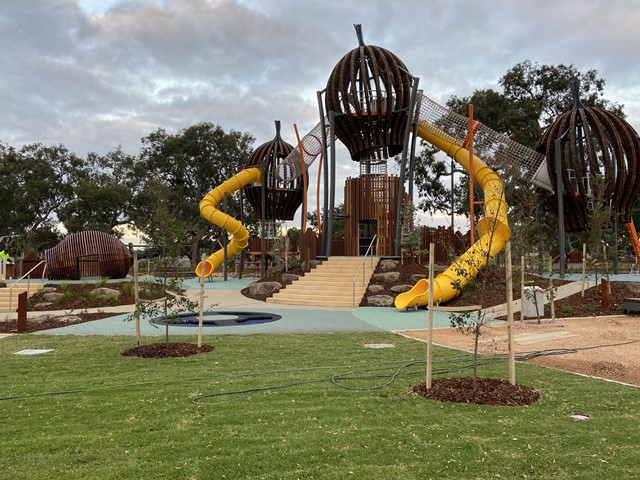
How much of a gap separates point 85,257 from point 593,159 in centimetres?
2571

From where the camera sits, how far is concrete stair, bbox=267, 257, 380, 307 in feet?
60.0

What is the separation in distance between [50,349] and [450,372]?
7483 mm

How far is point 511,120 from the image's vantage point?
119 ft

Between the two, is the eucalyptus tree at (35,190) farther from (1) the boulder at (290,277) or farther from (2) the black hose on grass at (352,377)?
(2) the black hose on grass at (352,377)

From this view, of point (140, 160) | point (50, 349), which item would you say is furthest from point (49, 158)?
point (50, 349)

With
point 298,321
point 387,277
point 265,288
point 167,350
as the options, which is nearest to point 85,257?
point 265,288

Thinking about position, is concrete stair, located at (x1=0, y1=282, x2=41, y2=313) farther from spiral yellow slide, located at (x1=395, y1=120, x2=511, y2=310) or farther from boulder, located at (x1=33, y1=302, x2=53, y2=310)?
spiral yellow slide, located at (x1=395, y1=120, x2=511, y2=310)

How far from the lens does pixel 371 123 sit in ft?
78.5

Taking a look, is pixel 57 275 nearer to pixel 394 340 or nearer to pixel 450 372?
pixel 394 340

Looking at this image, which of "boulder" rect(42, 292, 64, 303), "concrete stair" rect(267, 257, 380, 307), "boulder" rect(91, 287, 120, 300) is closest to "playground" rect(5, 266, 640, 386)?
"boulder" rect(91, 287, 120, 300)

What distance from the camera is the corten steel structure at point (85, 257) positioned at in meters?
25.1

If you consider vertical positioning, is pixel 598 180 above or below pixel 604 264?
above

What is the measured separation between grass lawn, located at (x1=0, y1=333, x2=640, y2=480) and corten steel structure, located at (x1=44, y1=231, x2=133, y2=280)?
19.1 meters

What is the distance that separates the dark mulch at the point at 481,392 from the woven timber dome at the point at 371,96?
61.1 feet
